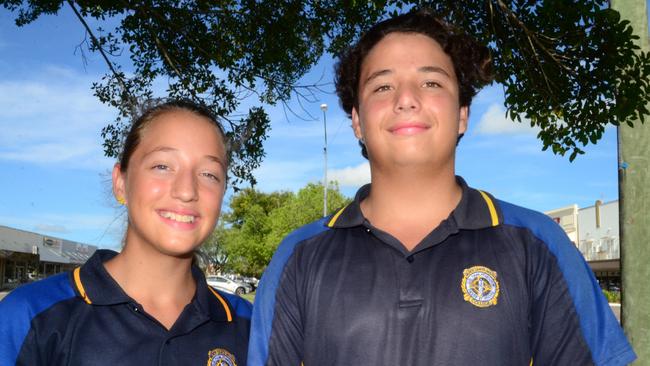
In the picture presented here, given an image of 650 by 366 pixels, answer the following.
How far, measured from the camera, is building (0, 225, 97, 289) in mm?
47938

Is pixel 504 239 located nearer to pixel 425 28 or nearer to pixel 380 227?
pixel 380 227

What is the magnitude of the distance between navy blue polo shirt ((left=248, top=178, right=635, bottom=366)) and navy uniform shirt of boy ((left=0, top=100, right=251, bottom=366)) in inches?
21.3

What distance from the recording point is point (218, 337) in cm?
321

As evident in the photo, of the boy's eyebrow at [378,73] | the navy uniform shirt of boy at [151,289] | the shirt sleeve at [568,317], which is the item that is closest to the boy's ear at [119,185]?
the navy uniform shirt of boy at [151,289]

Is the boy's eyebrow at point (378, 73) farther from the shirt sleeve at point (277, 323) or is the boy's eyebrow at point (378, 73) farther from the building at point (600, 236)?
the building at point (600, 236)

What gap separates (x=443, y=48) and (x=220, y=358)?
6.18 feet

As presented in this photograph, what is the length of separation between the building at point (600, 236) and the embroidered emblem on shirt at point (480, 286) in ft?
153

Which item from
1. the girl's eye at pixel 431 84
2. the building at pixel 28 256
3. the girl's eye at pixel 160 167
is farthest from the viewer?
the building at pixel 28 256

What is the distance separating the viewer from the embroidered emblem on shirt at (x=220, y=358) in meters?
3.10

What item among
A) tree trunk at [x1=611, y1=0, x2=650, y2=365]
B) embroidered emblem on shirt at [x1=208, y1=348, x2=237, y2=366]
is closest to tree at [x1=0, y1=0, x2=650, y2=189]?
tree trunk at [x1=611, y1=0, x2=650, y2=365]

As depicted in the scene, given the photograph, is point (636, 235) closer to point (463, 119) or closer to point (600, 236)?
point (463, 119)

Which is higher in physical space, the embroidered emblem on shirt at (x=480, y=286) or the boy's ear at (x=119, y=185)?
the boy's ear at (x=119, y=185)

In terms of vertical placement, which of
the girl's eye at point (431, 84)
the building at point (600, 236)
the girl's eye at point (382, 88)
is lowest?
the girl's eye at point (382, 88)

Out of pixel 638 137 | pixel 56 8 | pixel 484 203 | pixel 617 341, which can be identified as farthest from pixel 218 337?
pixel 56 8
